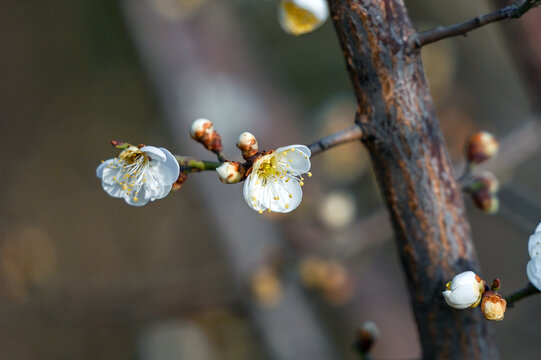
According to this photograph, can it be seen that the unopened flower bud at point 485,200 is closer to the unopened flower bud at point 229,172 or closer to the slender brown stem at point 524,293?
the slender brown stem at point 524,293

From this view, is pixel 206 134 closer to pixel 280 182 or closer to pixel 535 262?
pixel 280 182

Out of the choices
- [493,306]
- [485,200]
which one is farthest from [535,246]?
[485,200]

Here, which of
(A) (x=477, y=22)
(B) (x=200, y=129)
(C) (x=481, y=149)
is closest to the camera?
(A) (x=477, y=22)

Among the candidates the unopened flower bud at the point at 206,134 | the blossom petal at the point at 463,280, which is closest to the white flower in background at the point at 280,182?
the unopened flower bud at the point at 206,134

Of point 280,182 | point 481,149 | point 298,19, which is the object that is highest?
point 298,19

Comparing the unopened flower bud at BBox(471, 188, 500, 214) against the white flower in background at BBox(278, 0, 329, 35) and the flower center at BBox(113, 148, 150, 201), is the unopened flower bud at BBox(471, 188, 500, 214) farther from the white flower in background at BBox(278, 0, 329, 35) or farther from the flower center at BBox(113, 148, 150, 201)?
the flower center at BBox(113, 148, 150, 201)

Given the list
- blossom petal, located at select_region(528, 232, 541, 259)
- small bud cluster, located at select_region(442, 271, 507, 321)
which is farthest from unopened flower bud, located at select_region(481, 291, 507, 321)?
blossom petal, located at select_region(528, 232, 541, 259)
